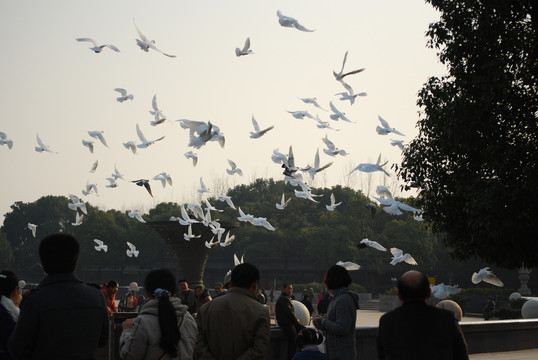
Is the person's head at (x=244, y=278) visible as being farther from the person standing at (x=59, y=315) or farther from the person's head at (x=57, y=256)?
the person's head at (x=57, y=256)

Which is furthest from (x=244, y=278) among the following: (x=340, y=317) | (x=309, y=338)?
(x=340, y=317)

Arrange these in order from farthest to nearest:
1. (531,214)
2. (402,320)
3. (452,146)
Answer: (452,146)
(531,214)
(402,320)

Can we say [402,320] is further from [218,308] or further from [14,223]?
[14,223]

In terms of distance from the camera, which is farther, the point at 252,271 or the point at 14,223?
the point at 14,223

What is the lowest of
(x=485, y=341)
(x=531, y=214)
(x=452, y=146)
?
(x=485, y=341)

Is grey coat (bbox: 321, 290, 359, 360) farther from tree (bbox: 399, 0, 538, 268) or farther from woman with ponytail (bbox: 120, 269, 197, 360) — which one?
tree (bbox: 399, 0, 538, 268)

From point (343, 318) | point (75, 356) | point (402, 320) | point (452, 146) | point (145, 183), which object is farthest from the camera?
point (145, 183)

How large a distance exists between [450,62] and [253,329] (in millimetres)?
11649

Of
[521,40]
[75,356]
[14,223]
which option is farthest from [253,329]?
[14,223]

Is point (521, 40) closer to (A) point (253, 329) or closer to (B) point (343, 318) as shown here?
(B) point (343, 318)

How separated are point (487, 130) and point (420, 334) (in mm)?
11032

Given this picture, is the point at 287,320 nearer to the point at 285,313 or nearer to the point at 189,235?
the point at 285,313

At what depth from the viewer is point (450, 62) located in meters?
15.2

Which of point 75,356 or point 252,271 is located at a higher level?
point 252,271
